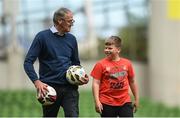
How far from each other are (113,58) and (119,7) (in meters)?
12.9

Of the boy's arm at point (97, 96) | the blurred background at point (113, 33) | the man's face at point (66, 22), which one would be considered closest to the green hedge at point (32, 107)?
the blurred background at point (113, 33)

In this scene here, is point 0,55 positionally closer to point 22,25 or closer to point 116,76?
point 22,25

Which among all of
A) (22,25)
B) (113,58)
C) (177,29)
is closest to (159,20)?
(177,29)

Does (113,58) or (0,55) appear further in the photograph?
(0,55)

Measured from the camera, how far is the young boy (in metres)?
7.79

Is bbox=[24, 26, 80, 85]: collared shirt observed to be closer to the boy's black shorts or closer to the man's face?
the man's face

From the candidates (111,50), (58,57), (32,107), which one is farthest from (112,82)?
(32,107)

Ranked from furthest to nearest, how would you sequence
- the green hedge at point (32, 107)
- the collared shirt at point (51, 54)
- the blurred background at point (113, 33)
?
1. the blurred background at point (113, 33)
2. the green hedge at point (32, 107)
3. the collared shirt at point (51, 54)

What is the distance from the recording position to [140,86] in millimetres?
20547

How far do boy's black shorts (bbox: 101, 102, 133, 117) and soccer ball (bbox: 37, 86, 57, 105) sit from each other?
1.98ft

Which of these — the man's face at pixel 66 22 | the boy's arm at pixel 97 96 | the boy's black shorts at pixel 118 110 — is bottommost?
the boy's black shorts at pixel 118 110

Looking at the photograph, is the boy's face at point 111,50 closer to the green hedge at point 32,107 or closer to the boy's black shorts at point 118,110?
the boy's black shorts at point 118,110

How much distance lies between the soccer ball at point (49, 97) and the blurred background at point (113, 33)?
927cm

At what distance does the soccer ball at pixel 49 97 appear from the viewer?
7.58m
